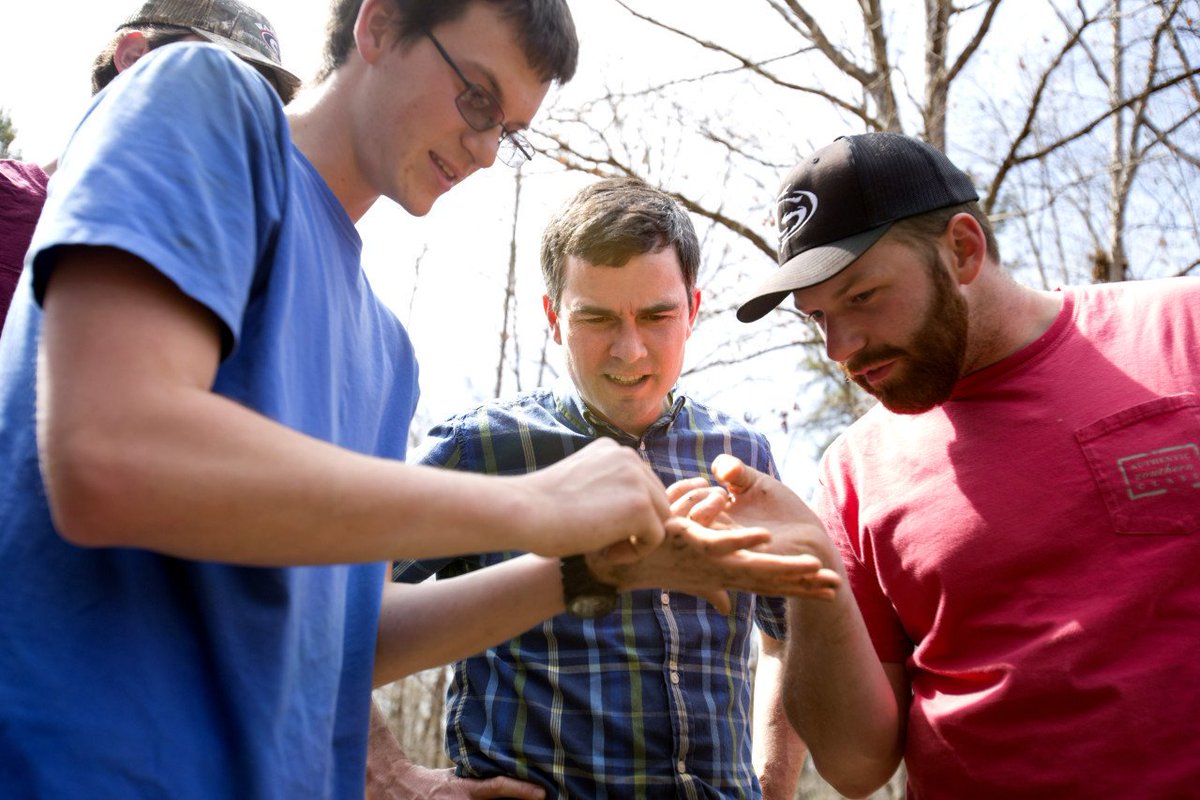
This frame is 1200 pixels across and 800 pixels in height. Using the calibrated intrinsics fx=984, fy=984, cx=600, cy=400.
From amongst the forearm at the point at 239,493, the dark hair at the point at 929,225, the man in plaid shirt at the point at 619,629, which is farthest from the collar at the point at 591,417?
the forearm at the point at 239,493

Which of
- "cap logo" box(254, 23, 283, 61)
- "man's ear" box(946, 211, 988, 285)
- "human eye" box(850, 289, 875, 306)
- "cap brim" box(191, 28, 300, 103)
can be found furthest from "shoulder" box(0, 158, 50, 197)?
"man's ear" box(946, 211, 988, 285)

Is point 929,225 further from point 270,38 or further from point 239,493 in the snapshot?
point 239,493

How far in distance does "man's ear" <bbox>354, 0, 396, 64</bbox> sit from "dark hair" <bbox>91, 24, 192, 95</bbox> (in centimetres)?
117

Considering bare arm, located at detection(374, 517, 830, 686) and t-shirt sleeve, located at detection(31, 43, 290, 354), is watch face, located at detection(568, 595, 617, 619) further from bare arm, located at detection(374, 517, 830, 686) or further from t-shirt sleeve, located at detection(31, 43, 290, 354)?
t-shirt sleeve, located at detection(31, 43, 290, 354)

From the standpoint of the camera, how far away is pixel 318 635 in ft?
5.02

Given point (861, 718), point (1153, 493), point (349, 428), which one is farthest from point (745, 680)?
point (349, 428)

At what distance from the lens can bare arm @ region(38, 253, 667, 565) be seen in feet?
3.51

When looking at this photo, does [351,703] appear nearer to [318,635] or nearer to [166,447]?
[318,635]

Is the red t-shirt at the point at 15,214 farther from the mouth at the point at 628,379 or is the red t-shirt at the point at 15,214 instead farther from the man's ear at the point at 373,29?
the mouth at the point at 628,379

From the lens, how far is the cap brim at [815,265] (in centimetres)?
257

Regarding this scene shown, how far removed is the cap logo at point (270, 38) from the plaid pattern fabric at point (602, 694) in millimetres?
1238

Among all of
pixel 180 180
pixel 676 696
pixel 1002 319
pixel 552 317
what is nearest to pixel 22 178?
pixel 180 180

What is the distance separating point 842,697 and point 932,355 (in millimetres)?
897

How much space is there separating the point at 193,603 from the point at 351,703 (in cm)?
48
